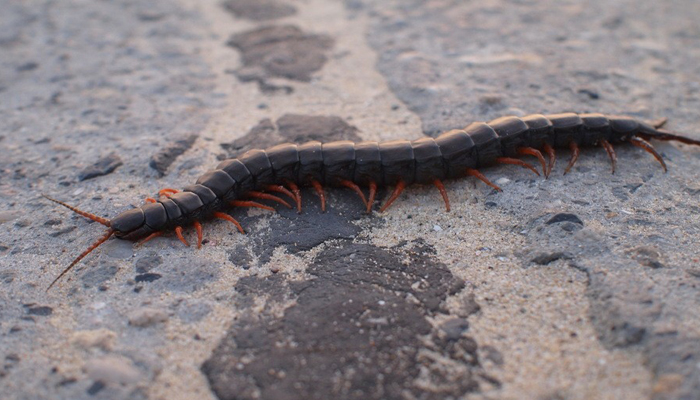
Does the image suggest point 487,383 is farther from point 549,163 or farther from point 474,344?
point 549,163

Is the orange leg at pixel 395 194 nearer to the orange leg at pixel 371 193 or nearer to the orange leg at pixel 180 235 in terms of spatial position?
the orange leg at pixel 371 193

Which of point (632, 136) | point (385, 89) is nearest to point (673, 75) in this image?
point (632, 136)

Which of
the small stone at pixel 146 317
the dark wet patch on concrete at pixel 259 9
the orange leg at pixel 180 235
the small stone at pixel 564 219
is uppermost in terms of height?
the dark wet patch on concrete at pixel 259 9

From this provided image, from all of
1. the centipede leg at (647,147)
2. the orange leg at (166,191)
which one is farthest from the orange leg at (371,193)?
the centipede leg at (647,147)

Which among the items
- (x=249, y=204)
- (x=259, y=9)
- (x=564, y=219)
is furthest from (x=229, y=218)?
(x=259, y=9)

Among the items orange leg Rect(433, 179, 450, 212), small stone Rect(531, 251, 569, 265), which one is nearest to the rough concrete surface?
small stone Rect(531, 251, 569, 265)

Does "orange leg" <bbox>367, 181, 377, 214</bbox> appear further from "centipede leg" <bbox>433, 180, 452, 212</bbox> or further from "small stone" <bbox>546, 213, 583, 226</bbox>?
"small stone" <bbox>546, 213, 583, 226</bbox>

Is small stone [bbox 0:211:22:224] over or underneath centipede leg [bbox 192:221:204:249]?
underneath
